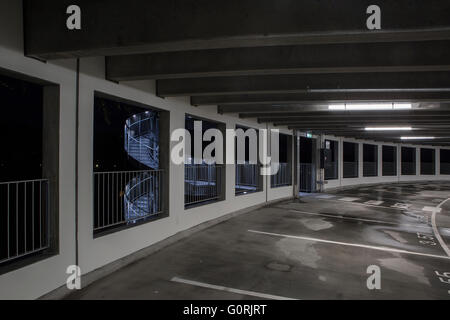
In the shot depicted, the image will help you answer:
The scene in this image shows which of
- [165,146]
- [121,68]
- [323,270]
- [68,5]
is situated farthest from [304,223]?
[68,5]

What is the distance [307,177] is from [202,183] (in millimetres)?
9077

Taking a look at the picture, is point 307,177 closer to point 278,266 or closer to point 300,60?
point 278,266

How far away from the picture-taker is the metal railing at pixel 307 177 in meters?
16.3

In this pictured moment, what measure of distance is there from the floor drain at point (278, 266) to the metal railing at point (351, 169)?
16495 mm

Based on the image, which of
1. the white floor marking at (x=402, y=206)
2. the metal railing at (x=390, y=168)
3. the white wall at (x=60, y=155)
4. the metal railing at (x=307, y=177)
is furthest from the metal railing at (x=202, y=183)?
the metal railing at (x=390, y=168)

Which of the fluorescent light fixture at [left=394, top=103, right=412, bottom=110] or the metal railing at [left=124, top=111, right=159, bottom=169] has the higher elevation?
the fluorescent light fixture at [left=394, top=103, right=412, bottom=110]

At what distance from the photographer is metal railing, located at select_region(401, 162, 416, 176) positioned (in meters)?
25.8

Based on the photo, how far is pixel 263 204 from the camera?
11484 mm

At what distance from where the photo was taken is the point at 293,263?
528 centimetres

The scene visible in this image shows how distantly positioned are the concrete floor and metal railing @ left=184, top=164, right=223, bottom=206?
0.94 m

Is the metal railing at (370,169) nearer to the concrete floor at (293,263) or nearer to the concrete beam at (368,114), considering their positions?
the concrete beam at (368,114)

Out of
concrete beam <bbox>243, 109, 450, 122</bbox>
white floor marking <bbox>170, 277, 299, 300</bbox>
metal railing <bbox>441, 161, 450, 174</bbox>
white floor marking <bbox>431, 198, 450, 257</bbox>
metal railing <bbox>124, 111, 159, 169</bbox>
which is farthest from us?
metal railing <bbox>441, 161, 450, 174</bbox>

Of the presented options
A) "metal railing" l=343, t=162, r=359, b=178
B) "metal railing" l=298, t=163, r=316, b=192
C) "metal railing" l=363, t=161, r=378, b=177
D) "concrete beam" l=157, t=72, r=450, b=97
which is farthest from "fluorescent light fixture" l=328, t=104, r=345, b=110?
"metal railing" l=363, t=161, r=378, b=177

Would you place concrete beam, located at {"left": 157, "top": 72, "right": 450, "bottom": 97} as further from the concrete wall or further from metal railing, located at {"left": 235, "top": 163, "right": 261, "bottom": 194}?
metal railing, located at {"left": 235, "top": 163, "right": 261, "bottom": 194}
